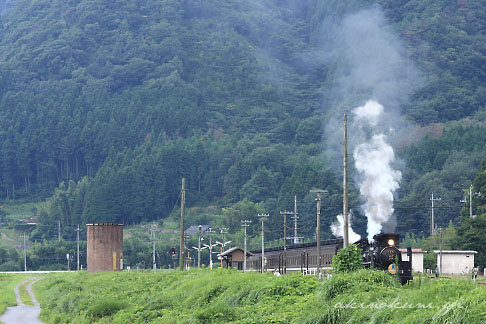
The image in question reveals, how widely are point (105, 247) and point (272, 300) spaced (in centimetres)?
4701

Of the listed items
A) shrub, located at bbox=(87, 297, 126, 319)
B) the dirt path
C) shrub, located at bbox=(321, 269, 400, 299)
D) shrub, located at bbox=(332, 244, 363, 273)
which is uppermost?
shrub, located at bbox=(332, 244, 363, 273)

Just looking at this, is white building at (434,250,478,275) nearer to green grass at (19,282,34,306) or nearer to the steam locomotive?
the steam locomotive

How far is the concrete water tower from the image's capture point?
71.1m

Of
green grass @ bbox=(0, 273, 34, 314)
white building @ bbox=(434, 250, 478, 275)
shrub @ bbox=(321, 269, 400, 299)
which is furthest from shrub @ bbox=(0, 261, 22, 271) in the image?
shrub @ bbox=(321, 269, 400, 299)

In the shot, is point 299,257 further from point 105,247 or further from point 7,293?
point 7,293

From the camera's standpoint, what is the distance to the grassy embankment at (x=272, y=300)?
18.2 metres

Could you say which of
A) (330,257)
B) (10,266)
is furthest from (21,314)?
(10,266)

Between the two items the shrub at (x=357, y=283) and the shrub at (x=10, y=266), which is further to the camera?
the shrub at (x=10, y=266)

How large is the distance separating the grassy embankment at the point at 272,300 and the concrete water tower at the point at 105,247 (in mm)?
22815

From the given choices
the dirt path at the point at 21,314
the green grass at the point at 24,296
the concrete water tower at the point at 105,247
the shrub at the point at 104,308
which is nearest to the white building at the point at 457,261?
the concrete water tower at the point at 105,247

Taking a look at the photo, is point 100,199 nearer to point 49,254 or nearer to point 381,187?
point 49,254

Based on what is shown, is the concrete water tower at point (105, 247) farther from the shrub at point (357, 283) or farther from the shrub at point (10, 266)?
the shrub at point (10, 266)

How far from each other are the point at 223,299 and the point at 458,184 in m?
124

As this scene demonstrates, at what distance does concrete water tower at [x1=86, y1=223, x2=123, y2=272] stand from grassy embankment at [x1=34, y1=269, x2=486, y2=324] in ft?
74.9
